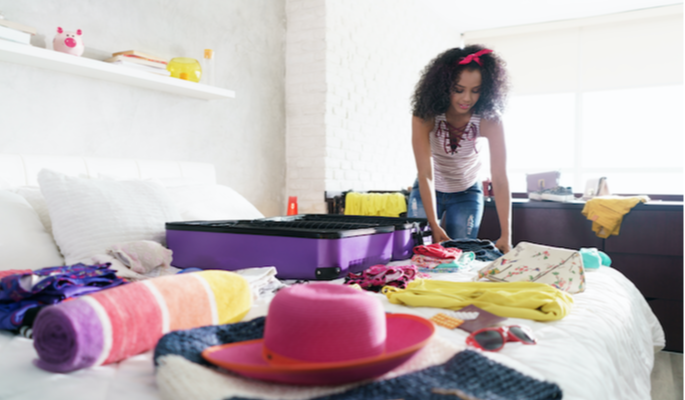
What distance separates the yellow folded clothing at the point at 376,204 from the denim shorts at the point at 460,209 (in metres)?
1.08

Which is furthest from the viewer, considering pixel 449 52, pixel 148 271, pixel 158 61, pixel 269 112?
pixel 269 112

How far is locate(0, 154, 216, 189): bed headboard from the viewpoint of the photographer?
1.80 m

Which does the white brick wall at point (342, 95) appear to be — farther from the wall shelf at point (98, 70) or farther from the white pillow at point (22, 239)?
the white pillow at point (22, 239)

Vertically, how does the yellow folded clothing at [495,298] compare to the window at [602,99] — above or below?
below

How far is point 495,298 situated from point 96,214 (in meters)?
1.24

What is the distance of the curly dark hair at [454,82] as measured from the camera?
2.12 meters

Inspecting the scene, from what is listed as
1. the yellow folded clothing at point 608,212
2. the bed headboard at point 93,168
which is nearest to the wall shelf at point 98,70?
the bed headboard at point 93,168

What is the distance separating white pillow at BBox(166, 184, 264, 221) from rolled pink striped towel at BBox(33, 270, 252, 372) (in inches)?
40.8

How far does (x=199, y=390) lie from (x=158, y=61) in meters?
2.21

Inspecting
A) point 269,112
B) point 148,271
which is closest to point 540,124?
point 269,112

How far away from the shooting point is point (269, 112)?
11.4ft

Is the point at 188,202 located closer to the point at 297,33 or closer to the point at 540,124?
the point at 297,33

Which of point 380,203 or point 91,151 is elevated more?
point 91,151

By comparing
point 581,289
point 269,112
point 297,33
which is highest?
point 297,33
